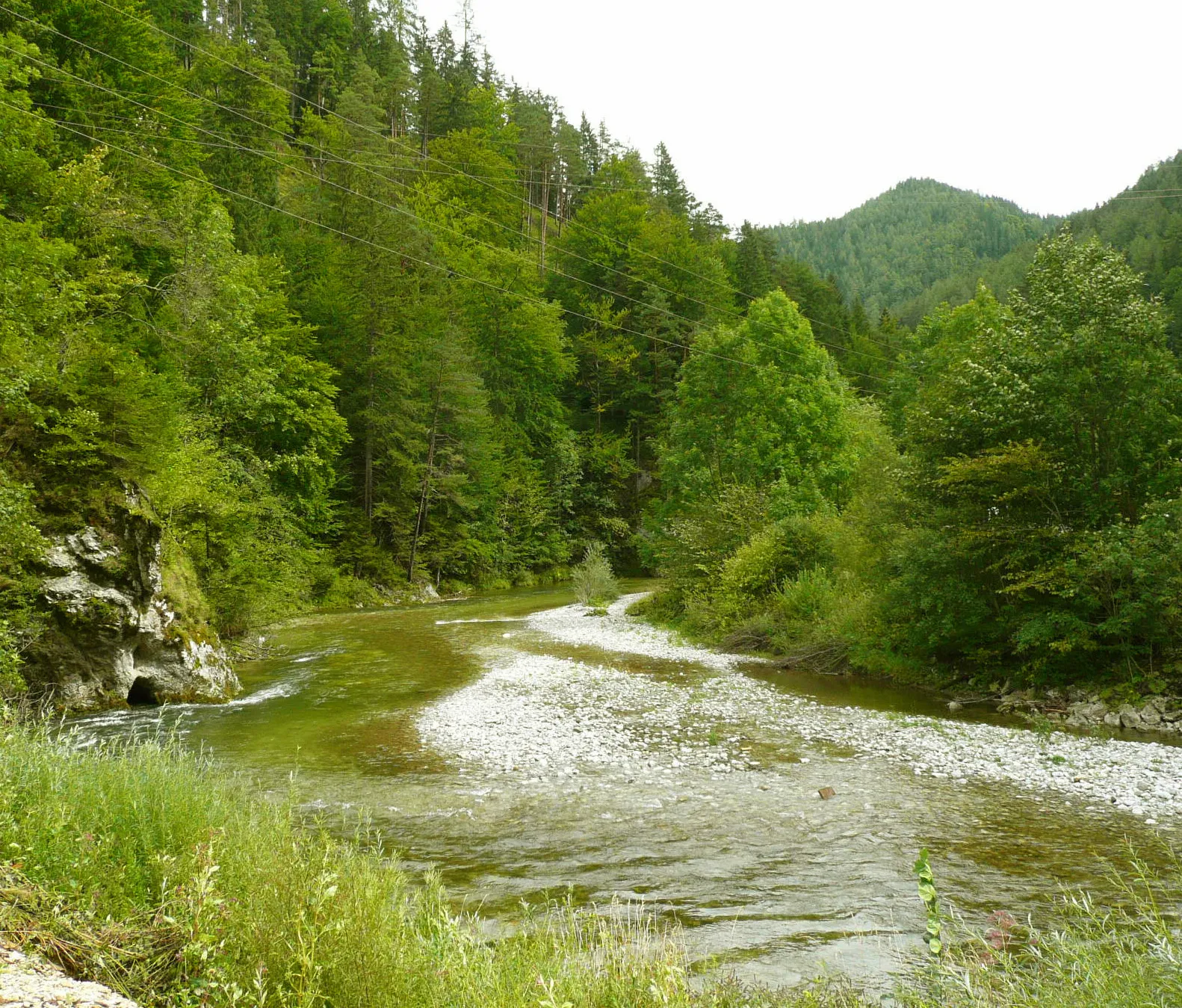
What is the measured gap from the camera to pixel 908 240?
164 m

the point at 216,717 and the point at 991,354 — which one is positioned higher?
the point at 991,354

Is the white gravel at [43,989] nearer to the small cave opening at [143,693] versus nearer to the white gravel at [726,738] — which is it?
the white gravel at [726,738]

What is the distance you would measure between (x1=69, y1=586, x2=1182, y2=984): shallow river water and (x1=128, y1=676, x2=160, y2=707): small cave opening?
1.15m

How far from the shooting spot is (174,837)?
4723 millimetres

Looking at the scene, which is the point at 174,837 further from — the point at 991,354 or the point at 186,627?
the point at 991,354

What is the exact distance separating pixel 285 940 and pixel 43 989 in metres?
0.96

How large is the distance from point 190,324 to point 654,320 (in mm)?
34686

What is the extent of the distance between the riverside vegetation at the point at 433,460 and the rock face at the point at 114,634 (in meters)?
0.32

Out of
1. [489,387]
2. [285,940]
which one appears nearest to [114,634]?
[285,940]

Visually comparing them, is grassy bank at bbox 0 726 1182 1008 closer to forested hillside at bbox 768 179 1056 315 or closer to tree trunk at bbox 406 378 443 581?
tree trunk at bbox 406 378 443 581

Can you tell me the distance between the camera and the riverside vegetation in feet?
12.4

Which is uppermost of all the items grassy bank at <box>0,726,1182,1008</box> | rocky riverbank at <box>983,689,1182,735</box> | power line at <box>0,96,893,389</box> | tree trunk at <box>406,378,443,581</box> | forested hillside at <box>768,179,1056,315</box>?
forested hillside at <box>768,179,1056,315</box>

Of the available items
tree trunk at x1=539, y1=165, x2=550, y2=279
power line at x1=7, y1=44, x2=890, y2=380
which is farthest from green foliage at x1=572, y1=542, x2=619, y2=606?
tree trunk at x1=539, y1=165, x2=550, y2=279

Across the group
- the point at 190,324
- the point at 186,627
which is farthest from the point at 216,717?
the point at 190,324
